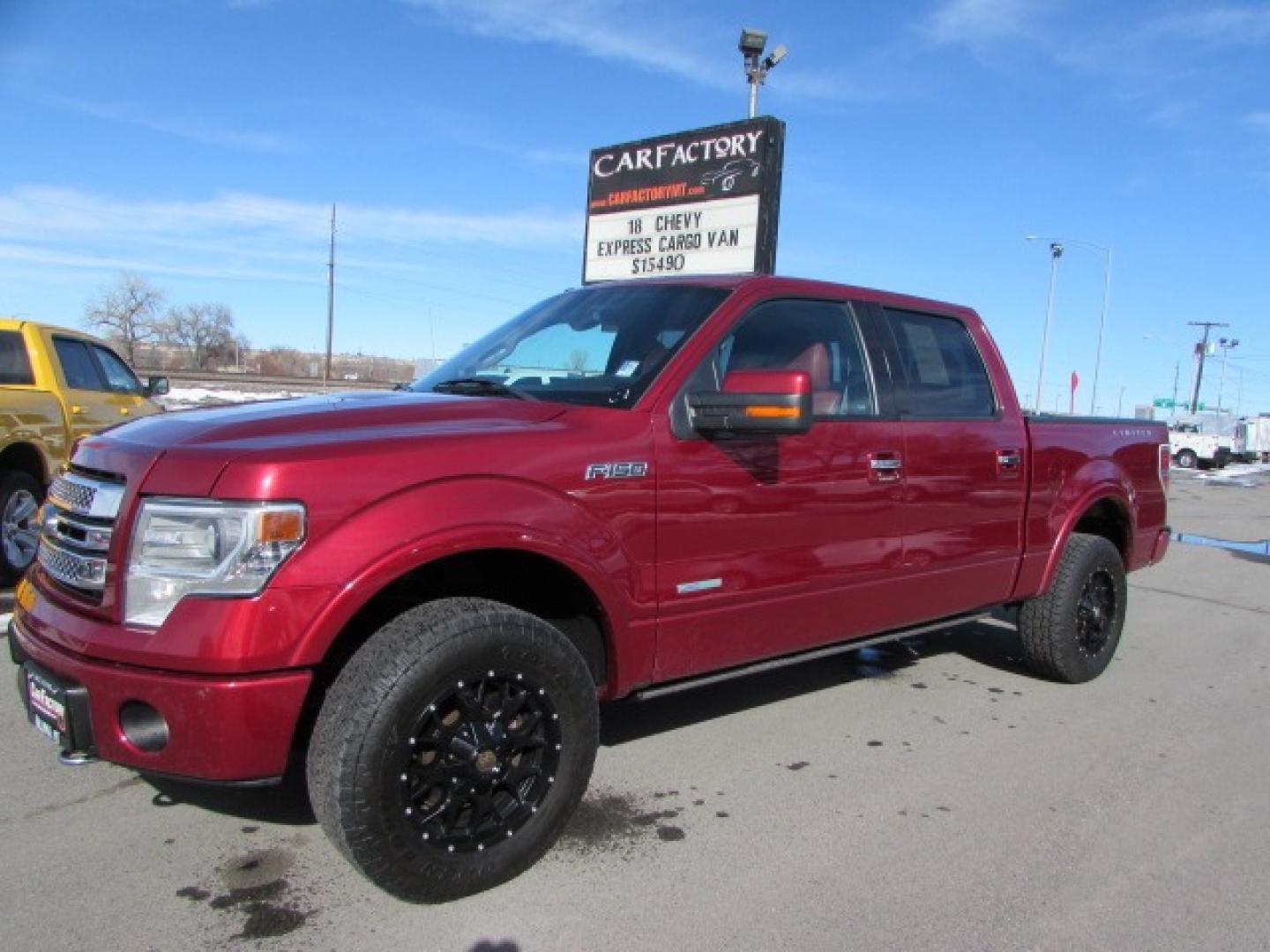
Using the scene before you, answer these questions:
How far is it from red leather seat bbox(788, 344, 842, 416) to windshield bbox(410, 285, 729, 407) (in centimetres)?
48

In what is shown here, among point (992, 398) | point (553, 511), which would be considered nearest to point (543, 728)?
point (553, 511)

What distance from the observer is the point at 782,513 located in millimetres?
3582

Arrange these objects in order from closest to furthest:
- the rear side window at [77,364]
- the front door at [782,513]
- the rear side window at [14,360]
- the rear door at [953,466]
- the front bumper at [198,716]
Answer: the front bumper at [198,716], the front door at [782,513], the rear door at [953,466], the rear side window at [14,360], the rear side window at [77,364]

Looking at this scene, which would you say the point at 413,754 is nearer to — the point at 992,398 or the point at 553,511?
the point at 553,511

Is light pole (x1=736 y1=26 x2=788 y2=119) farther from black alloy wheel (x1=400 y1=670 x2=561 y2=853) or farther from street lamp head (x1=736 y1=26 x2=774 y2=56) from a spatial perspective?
black alloy wheel (x1=400 y1=670 x2=561 y2=853)

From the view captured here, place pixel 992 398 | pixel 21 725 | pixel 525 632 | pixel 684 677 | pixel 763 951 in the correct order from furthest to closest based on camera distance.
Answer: pixel 992 398, pixel 21 725, pixel 684 677, pixel 525 632, pixel 763 951

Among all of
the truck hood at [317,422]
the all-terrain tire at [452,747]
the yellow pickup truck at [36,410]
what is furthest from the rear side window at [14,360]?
the all-terrain tire at [452,747]

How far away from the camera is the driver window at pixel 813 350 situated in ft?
12.1

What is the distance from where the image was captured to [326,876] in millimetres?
2898

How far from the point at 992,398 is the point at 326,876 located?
372cm

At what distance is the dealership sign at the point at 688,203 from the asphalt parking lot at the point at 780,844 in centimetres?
934

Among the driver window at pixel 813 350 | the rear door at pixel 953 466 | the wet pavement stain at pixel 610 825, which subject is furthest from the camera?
the rear door at pixel 953 466

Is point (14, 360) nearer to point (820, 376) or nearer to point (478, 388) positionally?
point (478, 388)

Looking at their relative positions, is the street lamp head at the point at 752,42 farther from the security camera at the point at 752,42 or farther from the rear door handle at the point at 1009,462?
the rear door handle at the point at 1009,462
